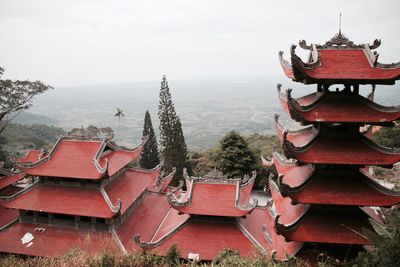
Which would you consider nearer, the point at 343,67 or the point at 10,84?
the point at 343,67

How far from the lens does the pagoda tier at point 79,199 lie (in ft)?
63.5

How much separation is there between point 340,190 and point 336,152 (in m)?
1.49

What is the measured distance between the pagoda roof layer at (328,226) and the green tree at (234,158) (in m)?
20.0

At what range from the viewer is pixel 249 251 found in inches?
688

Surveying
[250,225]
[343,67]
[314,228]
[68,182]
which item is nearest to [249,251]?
[250,225]

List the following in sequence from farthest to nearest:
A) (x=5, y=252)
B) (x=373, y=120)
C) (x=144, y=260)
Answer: (x=5, y=252)
(x=373, y=120)
(x=144, y=260)

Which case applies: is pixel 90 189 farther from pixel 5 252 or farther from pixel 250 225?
pixel 250 225

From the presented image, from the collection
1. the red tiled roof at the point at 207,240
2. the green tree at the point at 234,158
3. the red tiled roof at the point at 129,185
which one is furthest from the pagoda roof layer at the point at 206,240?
the green tree at the point at 234,158

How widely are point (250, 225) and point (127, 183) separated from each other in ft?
28.3

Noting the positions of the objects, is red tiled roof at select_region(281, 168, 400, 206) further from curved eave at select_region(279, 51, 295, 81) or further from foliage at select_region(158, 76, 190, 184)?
foliage at select_region(158, 76, 190, 184)

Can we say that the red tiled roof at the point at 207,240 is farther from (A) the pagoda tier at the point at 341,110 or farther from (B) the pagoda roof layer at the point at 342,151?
(A) the pagoda tier at the point at 341,110

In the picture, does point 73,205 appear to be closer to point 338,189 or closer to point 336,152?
point 338,189

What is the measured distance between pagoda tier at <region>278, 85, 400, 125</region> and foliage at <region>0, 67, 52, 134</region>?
26.0 meters

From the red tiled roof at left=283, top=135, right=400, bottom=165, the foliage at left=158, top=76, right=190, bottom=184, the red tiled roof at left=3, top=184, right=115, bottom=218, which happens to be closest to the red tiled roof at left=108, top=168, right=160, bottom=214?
the red tiled roof at left=3, top=184, right=115, bottom=218
